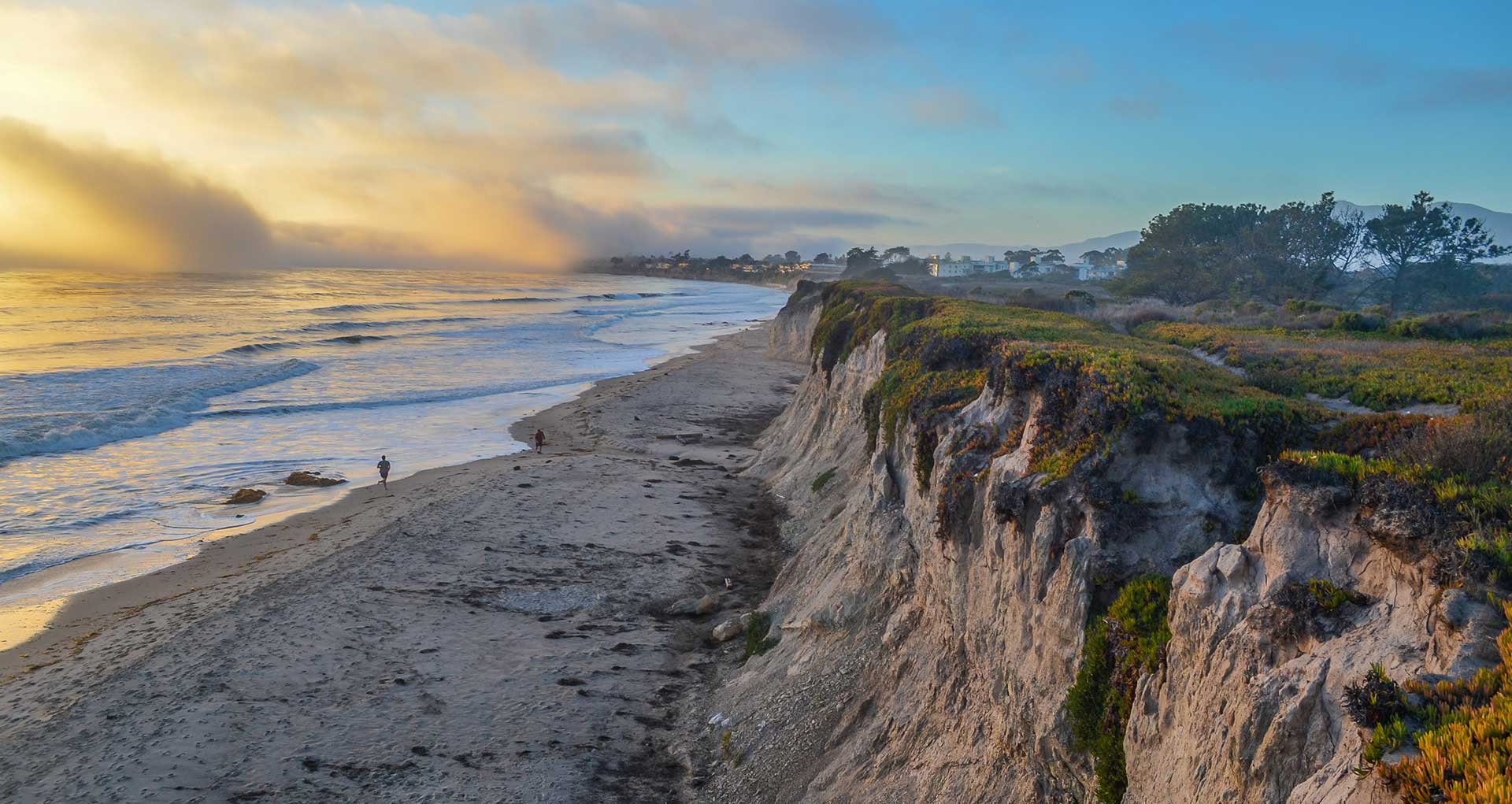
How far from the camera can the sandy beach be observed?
1245 centimetres

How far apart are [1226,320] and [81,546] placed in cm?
3777

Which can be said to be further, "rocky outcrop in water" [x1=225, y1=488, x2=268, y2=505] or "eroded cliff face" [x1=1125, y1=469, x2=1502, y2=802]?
"rocky outcrop in water" [x1=225, y1=488, x2=268, y2=505]

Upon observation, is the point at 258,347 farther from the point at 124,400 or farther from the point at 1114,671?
the point at 1114,671

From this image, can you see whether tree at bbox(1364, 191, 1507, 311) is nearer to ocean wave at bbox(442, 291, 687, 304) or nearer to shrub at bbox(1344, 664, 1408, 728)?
shrub at bbox(1344, 664, 1408, 728)

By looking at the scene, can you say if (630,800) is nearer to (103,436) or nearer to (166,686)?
(166,686)

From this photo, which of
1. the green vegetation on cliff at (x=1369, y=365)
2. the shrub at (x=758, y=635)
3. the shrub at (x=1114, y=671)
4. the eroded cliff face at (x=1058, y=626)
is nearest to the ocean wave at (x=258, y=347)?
the shrub at (x=758, y=635)

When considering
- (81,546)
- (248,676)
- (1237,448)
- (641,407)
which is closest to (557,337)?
(641,407)

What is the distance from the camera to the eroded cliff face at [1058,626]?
586 centimetres

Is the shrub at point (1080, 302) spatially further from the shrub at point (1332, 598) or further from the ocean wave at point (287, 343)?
the ocean wave at point (287, 343)

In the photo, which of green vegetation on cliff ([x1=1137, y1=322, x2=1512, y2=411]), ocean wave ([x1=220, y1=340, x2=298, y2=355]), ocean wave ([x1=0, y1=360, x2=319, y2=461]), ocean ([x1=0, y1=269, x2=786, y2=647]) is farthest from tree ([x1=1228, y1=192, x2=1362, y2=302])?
ocean wave ([x1=220, y1=340, x2=298, y2=355])

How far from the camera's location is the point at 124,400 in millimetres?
42000

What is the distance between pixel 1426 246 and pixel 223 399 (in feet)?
218

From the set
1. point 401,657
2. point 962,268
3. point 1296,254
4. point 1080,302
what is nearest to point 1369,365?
point 401,657

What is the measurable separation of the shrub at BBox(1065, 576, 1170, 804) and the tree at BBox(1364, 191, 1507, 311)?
157ft
